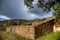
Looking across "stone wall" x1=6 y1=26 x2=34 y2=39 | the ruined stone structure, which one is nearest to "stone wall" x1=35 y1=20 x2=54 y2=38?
the ruined stone structure

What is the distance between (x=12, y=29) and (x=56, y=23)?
5.40m

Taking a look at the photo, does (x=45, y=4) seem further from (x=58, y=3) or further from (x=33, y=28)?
(x=33, y=28)

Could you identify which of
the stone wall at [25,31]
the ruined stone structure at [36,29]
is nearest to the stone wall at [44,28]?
the ruined stone structure at [36,29]

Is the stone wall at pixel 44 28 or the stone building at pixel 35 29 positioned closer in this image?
the stone building at pixel 35 29

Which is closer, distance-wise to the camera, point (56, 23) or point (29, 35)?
point (29, 35)

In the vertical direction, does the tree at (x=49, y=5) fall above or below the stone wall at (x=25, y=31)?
above

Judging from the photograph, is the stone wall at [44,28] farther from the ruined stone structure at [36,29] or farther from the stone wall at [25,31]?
the stone wall at [25,31]

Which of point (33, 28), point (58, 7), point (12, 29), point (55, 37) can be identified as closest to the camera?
point (55, 37)

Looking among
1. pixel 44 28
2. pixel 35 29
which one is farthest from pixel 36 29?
pixel 44 28

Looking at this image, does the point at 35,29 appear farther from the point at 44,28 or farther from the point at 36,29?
the point at 44,28

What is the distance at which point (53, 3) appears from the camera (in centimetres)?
2330

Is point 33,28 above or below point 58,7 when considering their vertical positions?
below

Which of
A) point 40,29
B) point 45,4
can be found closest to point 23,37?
point 40,29

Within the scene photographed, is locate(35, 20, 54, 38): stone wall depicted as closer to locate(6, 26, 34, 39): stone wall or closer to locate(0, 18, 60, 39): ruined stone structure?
locate(0, 18, 60, 39): ruined stone structure
